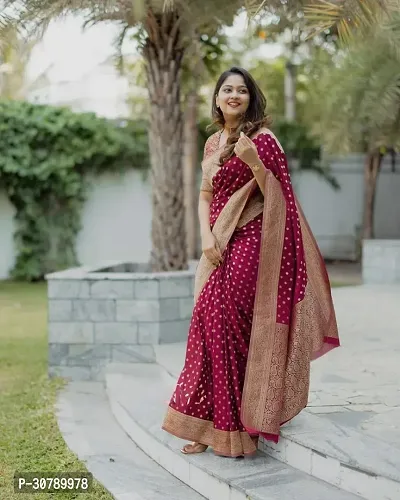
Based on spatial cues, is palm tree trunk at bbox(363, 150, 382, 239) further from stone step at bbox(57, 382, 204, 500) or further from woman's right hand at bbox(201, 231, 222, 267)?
woman's right hand at bbox(201, 231, 222, 267)

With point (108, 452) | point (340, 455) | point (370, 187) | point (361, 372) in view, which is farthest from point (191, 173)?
point (340, 455)

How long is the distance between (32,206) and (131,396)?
26.8 ft

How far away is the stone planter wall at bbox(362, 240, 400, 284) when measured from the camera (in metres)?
10.1

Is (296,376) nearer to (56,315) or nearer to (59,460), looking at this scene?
(59,460)

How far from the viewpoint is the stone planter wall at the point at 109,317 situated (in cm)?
586

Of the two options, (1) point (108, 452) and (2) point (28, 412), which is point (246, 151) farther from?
(2) point (28, 412)

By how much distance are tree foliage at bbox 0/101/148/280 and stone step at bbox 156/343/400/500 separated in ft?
30.6

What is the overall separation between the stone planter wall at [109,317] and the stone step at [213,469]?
3.39 feet

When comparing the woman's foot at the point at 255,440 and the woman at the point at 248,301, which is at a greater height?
the woman at the point at 248,301

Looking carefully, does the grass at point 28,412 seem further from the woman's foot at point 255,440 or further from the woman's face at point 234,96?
the woman's face at point 234,96

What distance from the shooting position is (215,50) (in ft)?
33.6

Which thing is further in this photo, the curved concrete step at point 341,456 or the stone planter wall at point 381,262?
the stone planter wall at point 381,262

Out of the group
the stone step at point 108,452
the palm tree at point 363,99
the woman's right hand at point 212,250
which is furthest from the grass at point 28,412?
the palm tree at point 363,99

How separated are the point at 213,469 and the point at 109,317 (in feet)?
8.48
